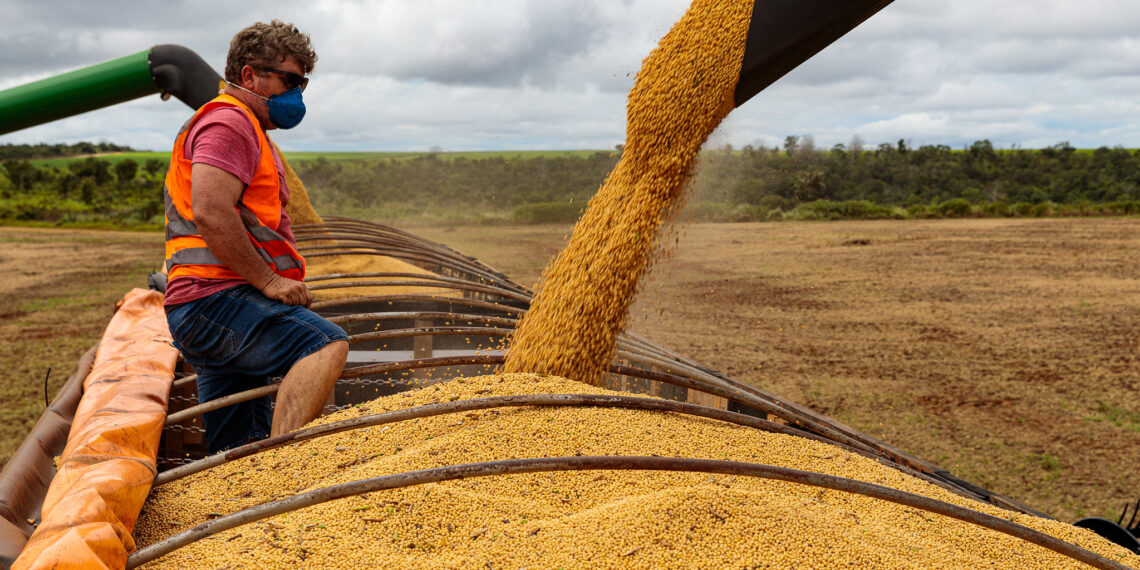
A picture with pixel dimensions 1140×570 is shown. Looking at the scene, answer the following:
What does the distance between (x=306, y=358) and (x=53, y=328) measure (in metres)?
7.66

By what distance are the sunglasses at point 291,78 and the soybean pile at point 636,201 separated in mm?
1019

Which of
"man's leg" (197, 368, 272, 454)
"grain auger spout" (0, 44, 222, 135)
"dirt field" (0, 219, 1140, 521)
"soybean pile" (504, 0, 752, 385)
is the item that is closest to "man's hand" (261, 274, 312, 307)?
"man's leg" (197, 368, 272, 454)

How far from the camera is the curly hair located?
1871mm

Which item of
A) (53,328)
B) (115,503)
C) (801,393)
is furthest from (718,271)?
(115,503)

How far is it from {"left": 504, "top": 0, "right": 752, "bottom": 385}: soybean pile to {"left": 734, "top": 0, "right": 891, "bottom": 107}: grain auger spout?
0.16 feet

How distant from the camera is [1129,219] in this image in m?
18.8

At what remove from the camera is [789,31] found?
2.08 metres

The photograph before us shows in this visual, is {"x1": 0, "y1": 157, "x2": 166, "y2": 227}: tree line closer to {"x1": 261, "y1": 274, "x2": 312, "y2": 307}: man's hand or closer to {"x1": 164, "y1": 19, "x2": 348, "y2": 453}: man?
{"x1": 164, "y1": 19, "x2": 348, "y2": 453}: man

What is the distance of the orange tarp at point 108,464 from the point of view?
1.19 metres

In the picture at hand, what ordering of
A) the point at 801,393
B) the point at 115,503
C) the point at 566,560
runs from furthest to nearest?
1. the point at 801,393
2. the point at 115,503
3. the point at 566,560

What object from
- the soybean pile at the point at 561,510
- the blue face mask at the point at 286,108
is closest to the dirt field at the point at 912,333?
the soybean pile at the point at 561,510

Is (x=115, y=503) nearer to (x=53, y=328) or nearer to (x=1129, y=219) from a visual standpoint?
(x=53, y=328)

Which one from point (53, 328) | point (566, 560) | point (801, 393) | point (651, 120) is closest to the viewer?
point (566, 560)

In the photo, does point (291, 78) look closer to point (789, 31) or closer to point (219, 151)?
point (219, 151)
